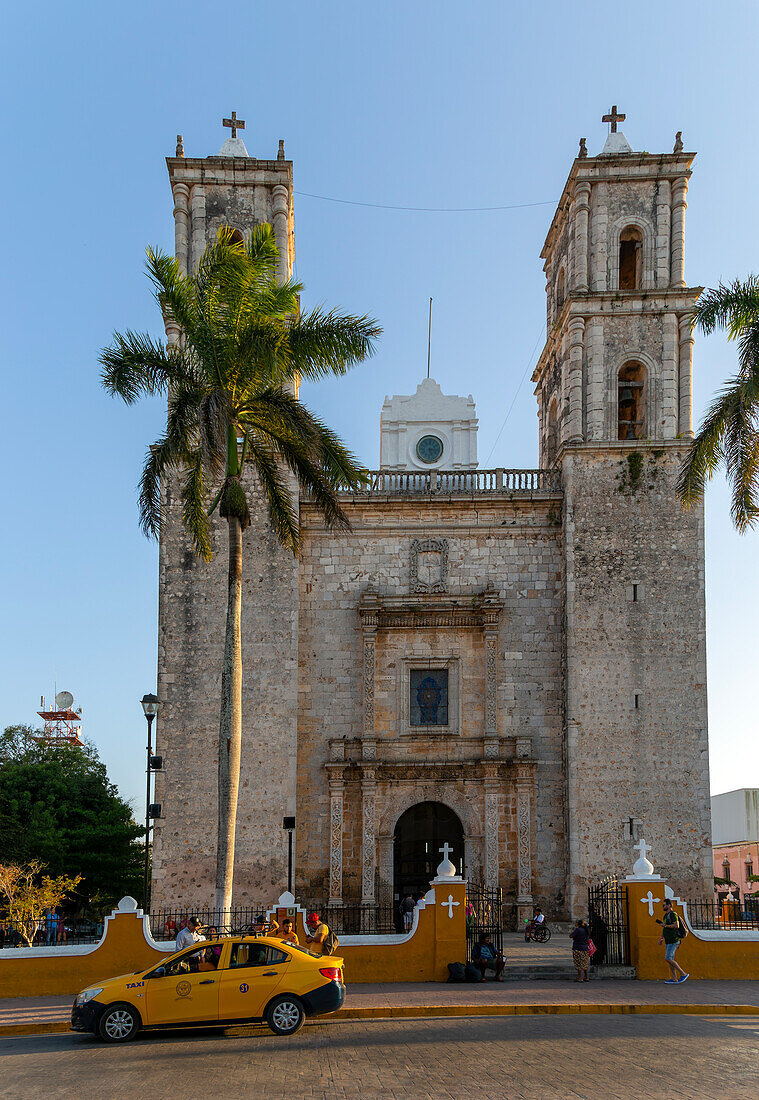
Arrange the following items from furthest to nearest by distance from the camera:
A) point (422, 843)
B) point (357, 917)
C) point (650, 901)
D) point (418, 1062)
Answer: point (422, 843), point (357, 917), point (650, 901), point (418, 1062)

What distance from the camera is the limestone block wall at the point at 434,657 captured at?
77.4 ft

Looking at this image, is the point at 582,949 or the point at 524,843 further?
the point at 524,843

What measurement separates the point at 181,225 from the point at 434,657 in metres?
12.0

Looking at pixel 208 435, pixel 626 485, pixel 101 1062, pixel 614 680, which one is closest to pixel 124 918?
pixel 101 1062

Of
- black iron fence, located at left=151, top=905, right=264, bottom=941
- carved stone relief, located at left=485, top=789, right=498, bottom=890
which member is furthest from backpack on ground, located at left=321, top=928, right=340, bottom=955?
carved stone relief, located at left=485, top=789, right=498, bottom=890

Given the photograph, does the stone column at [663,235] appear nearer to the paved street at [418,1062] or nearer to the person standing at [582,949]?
the person standing at [582,949]

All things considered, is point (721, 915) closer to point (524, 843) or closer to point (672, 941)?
point (524, 843)

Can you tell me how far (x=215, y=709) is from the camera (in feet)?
76.4

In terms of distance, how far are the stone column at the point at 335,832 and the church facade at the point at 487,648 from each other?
0.14ft

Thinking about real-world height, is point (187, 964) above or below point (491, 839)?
below

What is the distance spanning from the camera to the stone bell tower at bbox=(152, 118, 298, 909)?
893 inches

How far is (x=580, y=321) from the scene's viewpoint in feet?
83.0

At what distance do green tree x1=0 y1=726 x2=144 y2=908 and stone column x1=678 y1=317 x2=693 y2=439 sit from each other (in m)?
21.0

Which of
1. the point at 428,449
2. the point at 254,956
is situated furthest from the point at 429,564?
the point at 428,449
